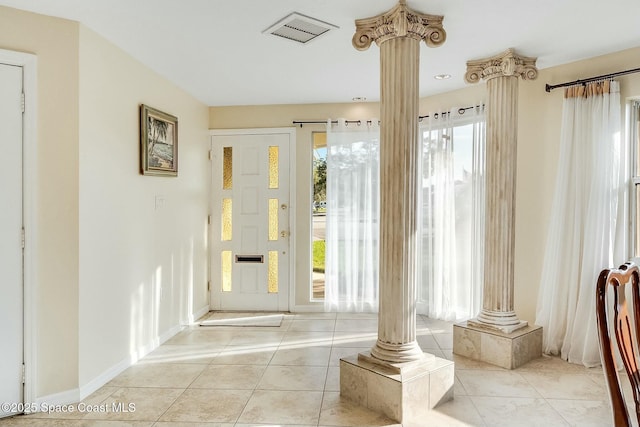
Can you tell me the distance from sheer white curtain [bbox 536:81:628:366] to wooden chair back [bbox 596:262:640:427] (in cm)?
211

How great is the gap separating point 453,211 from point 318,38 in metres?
2.35

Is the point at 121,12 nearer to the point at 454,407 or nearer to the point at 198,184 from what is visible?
the point at 198,184

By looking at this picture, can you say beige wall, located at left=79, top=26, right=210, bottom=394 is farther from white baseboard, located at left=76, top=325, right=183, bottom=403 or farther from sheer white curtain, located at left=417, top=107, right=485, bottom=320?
sheer white curtain, located at left=417, top=107, right=485, bottom=320

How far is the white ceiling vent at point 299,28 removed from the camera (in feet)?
8.51

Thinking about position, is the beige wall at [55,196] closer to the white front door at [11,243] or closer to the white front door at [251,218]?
the white front door at [11,243]

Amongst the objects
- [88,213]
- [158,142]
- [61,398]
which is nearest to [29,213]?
[88,213]

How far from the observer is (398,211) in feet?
8.15

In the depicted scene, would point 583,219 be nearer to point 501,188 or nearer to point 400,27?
point 501,188

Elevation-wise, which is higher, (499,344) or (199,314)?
(499,344)

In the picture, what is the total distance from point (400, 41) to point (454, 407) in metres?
2.31

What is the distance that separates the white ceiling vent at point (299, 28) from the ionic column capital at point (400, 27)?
25cm

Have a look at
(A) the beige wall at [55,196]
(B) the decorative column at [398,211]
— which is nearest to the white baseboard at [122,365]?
(A) the beige wall at [55,196]

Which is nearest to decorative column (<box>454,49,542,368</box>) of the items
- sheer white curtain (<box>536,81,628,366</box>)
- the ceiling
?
the ceiling

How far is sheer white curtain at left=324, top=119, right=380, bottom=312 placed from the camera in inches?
185
